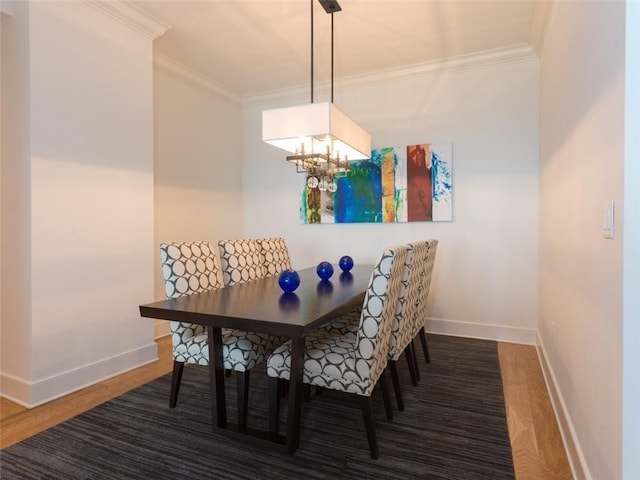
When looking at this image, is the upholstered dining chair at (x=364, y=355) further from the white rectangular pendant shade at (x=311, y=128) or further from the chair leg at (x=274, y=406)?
the white rectangular pendant shade at (x=311, y=128)

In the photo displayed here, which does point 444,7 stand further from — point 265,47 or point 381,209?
point 381,209

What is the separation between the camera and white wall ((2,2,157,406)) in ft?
7.68

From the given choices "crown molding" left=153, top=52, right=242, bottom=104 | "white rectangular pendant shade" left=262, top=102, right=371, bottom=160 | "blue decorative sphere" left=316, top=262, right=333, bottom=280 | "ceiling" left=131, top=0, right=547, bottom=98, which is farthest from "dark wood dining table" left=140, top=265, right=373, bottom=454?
"crown molding" left=153, top=52, right=242, bottom=104

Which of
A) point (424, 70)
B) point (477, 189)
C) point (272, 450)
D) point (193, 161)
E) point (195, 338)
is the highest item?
point (424, 70)

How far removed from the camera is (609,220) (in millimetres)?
1232

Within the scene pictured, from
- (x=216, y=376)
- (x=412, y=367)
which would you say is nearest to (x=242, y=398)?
(x=216, y=376)

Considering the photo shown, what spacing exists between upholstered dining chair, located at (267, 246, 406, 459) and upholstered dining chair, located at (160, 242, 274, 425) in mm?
205

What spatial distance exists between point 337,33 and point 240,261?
80.5 inches

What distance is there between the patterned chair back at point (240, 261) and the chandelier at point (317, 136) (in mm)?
772

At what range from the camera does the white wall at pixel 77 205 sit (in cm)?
234

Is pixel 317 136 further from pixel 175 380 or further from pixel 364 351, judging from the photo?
pixel 175 380

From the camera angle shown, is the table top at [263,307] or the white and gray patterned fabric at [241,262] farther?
the white and gray patterned fabric at [241,262]

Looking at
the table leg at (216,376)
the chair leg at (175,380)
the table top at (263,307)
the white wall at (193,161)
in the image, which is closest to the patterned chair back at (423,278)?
the table top at (263,307)

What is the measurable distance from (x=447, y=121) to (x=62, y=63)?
322 centimetres
